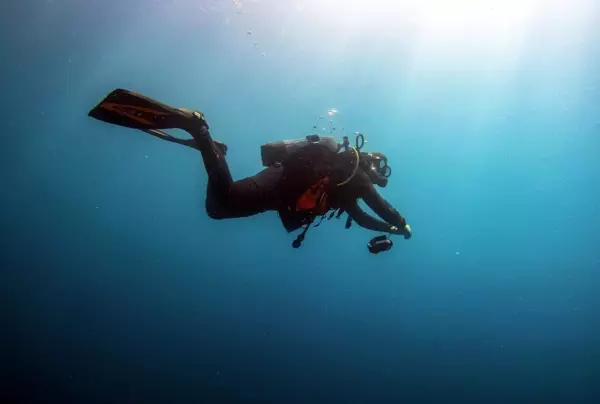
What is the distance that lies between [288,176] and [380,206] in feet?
4.28

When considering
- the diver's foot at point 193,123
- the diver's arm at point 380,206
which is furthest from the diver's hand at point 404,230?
the diver's foot at point 193,123

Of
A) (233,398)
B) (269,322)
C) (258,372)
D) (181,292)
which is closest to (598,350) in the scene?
(269,322)

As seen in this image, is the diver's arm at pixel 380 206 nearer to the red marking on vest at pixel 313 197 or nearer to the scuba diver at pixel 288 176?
the scuba diver at pixel 288 176

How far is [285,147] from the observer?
159 inches

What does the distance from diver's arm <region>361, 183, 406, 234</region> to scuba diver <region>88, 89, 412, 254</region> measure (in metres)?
0.01

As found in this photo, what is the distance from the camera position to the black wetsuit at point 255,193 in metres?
3.71

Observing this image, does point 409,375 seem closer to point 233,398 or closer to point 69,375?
point 233,398

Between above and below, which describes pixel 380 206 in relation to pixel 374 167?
below

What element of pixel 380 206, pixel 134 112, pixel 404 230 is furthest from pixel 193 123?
pixel 404 230

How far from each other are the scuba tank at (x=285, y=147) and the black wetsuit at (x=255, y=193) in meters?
0.17

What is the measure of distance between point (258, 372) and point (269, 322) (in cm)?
1303

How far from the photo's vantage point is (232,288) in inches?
2035

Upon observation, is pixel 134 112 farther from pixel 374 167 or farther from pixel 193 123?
pixel 374 167

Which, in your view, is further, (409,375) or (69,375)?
(409,375)
